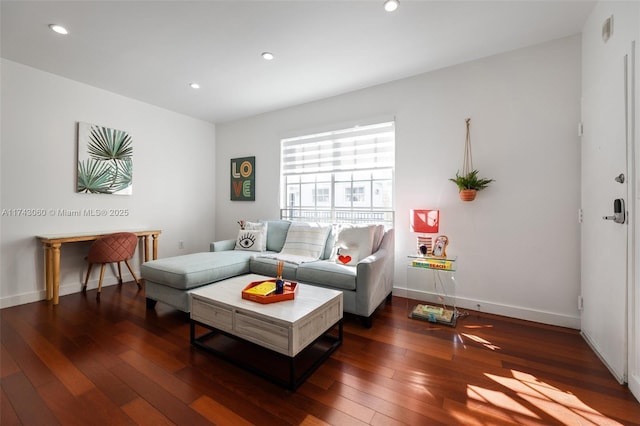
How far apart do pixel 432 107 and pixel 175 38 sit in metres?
2.72

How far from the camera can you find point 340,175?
3.77 metres

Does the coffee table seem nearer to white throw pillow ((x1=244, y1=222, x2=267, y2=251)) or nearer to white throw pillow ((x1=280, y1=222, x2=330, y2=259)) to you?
white throw pillow ((x1=280, y1=222, x2=330, y2=259))

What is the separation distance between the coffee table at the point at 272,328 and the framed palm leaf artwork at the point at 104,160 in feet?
Answer: 8.63

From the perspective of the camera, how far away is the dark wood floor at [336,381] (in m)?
1.39

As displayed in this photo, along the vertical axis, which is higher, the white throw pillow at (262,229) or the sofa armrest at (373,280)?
the white throw pillow at (262,229)

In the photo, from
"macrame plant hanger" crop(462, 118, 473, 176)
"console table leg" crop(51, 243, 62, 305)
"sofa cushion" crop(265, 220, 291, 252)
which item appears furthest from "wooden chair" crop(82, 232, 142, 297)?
"macrame plant hanger" crop(462, 118, 473, 176)

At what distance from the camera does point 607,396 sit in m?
1.53

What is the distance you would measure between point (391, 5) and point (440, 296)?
2798 mm

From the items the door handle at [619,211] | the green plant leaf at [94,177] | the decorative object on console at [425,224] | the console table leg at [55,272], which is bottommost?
the console table leg at [55,272]

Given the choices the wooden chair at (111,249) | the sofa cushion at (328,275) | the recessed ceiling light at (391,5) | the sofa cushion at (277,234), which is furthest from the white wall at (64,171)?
the recessed ceiling light at (391,5)

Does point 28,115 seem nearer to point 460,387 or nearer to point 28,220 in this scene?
point 28,220

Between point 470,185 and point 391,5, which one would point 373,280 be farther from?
point 391,5

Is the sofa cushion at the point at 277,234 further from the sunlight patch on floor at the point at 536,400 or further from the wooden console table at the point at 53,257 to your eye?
the sunlight patch on floor at the point at 536,400

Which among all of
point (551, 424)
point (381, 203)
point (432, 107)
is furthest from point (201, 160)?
point (551, 424)
